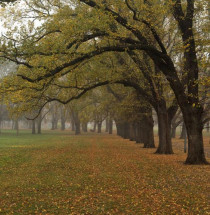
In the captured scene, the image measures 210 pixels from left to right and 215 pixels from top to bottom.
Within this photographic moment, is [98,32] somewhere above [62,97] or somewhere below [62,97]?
above

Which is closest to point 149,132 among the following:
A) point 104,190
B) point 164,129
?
point 164,129

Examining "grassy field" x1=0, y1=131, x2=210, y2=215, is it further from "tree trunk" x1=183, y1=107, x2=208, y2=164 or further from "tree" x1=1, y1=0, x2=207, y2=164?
"tree" x1=1, y1=0, x2=207, y2=164

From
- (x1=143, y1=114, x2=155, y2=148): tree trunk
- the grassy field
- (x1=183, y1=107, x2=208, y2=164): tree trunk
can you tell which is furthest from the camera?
(x1=143, y1=114, x2=155, y2=148): tree trunk

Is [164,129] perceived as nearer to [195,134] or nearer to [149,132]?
[149,132]

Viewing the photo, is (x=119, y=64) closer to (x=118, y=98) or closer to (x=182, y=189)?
(x=118, y=98)

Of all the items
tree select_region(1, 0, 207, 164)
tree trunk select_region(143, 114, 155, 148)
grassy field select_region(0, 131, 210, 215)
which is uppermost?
tree select_region(1, 0, 207, 164)

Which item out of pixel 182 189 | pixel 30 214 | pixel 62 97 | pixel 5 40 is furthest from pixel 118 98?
pixel 30 214

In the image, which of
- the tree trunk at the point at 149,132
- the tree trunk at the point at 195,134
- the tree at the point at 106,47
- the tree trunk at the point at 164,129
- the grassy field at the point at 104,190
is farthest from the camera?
the tree trunk at the point at 149,132

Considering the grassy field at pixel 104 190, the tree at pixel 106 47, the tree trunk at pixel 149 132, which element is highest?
the tree at pixel 106 47

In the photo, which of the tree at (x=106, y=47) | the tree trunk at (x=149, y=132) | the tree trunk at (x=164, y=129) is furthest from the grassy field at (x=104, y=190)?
the tree trunk at (x=149, y=132)

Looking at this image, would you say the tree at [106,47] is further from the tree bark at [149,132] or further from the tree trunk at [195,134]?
the tree bark at [149,132]

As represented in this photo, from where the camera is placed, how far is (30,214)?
705 centimetres

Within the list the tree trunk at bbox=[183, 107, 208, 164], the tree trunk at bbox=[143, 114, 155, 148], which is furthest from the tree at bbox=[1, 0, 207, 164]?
the tree trunk at bbox=[143, 114, 155, 148]

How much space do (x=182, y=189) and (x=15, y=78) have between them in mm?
10726
